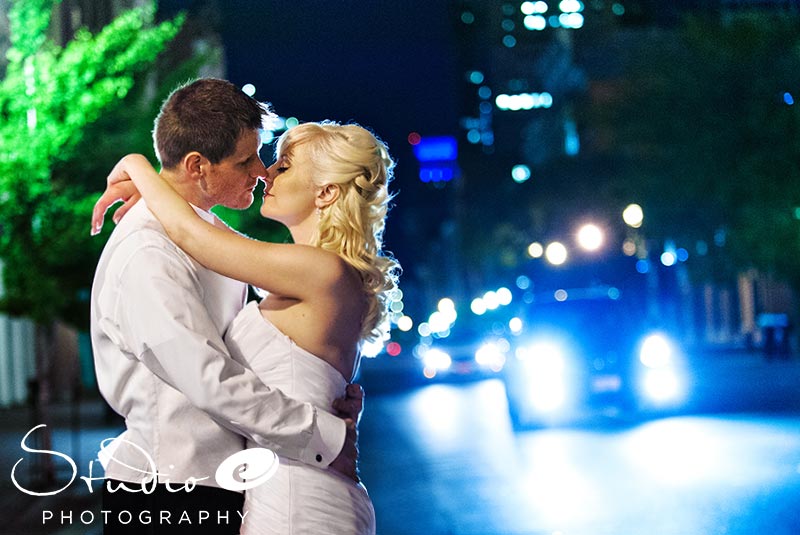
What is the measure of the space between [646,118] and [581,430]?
17655mm

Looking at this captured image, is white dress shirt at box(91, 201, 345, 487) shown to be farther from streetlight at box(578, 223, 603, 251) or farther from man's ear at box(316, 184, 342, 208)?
streetlight at box(578, 223, 603, 251)

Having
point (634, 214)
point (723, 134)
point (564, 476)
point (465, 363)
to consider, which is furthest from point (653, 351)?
point (465, 363)

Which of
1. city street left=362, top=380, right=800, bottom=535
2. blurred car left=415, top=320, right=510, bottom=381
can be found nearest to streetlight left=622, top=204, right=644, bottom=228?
blurred car left=415, top=320, right=510, bottom=381

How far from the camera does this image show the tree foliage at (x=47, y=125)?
1338 cm

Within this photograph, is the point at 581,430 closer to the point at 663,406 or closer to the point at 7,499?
the point at 663,406

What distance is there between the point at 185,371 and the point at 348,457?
0.58m

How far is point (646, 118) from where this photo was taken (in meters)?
33.8

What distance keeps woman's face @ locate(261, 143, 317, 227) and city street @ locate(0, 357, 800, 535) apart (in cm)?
646

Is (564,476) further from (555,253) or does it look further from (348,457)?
(555,253)

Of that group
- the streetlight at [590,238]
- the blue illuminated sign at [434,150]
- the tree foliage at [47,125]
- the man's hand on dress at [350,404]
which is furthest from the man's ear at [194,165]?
the blue illuminated sign at [434,150]

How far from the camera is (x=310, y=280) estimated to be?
3.39m

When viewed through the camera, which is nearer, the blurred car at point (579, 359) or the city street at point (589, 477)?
the city street at point (589, 477)

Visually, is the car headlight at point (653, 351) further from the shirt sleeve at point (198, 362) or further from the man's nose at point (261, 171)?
the shirt sleeve at point (198, 362)

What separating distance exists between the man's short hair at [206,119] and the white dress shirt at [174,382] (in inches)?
9.9
